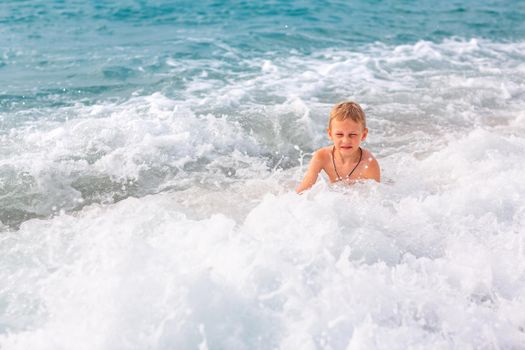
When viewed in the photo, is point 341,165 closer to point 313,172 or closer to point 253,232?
point 313,172

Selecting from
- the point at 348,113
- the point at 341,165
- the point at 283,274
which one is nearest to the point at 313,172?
the point at 341,165

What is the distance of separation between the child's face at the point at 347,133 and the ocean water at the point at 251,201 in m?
0.36

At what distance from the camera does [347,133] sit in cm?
441

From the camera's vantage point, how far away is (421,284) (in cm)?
327

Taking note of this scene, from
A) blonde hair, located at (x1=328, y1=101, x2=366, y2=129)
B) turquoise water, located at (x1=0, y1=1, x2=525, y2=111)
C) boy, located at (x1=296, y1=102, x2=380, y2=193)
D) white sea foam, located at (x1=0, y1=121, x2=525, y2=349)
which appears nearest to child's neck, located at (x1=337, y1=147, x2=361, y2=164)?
boy, located at (x1=296, y1=102, x2=380, y2=193)

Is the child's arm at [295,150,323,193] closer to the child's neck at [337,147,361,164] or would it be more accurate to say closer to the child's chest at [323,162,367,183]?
the child's chest at [323,162,367,183]

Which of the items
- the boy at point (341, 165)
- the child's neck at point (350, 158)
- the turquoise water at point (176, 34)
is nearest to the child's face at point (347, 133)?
the boy at point (341, 165)

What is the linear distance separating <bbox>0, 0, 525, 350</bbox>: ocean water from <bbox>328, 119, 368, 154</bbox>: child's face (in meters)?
0.36

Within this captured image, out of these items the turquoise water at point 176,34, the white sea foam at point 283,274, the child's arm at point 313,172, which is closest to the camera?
the white sea foam at point 283,274

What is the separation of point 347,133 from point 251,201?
994 mm

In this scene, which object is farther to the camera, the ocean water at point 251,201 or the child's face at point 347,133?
the child's face at point 347,133

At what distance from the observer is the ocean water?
297cm

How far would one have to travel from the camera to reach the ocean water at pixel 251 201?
9.73ft

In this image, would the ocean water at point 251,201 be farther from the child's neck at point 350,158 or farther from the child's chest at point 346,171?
the child's neck at point 350,158
